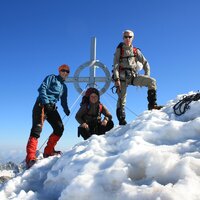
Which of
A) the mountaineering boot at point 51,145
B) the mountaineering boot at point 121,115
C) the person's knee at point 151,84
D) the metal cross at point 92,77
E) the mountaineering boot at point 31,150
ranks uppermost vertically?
the metal cross at point 92,77

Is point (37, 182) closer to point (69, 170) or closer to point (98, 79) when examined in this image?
point (69, 170)

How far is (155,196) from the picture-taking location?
3.91m

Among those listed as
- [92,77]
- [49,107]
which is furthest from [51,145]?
[92,77]

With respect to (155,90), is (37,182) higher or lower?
lower

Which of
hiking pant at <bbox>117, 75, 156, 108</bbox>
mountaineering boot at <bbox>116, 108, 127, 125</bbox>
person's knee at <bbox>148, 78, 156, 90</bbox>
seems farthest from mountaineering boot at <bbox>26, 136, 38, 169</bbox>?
person's knee at <bbox>148, 78, 156, 90</bbox>

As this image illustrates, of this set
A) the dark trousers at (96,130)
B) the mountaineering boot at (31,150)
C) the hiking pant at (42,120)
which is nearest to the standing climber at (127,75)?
the dark trousers at (96,130)

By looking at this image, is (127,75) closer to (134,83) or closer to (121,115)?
(134,83)

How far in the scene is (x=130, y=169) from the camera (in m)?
4.73

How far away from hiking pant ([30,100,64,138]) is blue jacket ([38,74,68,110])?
22cm

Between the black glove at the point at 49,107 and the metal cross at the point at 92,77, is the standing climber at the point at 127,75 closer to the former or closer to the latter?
the black glove at the point at 49,107

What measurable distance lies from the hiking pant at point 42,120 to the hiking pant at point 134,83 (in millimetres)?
1928

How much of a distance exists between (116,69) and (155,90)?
1292 millimetres

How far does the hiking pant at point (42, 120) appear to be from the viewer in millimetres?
8159

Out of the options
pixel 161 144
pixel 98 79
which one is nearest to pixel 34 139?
pixel 161 144
